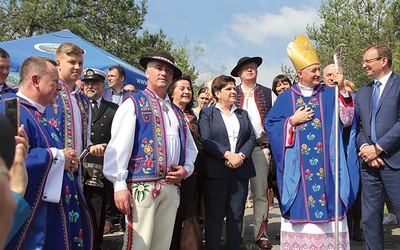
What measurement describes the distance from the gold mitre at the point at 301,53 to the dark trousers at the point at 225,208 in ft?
4.50

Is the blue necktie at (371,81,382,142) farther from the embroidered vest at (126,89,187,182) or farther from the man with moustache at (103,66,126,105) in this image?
the man with moustache at (103,66,126,105)

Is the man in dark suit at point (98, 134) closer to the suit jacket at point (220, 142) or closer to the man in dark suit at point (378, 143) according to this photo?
the suit jacket at point (220, 142)

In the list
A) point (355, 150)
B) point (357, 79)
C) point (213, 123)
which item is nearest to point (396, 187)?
point (355, 150)

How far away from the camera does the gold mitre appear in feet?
14.5

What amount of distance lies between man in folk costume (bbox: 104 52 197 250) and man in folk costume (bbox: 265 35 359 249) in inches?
47.4

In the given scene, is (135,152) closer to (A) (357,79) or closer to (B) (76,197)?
(B) (76,197)

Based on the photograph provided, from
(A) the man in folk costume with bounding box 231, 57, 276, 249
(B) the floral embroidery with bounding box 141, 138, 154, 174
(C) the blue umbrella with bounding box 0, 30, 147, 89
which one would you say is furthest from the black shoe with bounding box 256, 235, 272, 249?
(C) the blue umbrella with bounding box 0, 30, 147, 89

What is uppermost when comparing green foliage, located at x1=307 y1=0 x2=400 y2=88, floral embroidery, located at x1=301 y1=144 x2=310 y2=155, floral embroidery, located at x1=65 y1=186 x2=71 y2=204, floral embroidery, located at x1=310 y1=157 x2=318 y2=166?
green foliage, located at x1=307 y1=0 x2=400 y2=88

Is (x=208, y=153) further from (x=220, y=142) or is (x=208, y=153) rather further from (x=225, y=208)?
(x=225, y=208)

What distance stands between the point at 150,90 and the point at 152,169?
73 centimetres

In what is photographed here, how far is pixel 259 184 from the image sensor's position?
4871 millimetres

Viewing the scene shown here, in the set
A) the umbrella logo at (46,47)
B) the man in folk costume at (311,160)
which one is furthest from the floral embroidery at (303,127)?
the umbrella logo at (46,47)

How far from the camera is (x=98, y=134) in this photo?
15.6 feet

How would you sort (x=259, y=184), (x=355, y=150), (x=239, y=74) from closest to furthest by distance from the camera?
1. (x=355, y=150)
2. (x=259, y=184)
3. (x=239, y=74)
